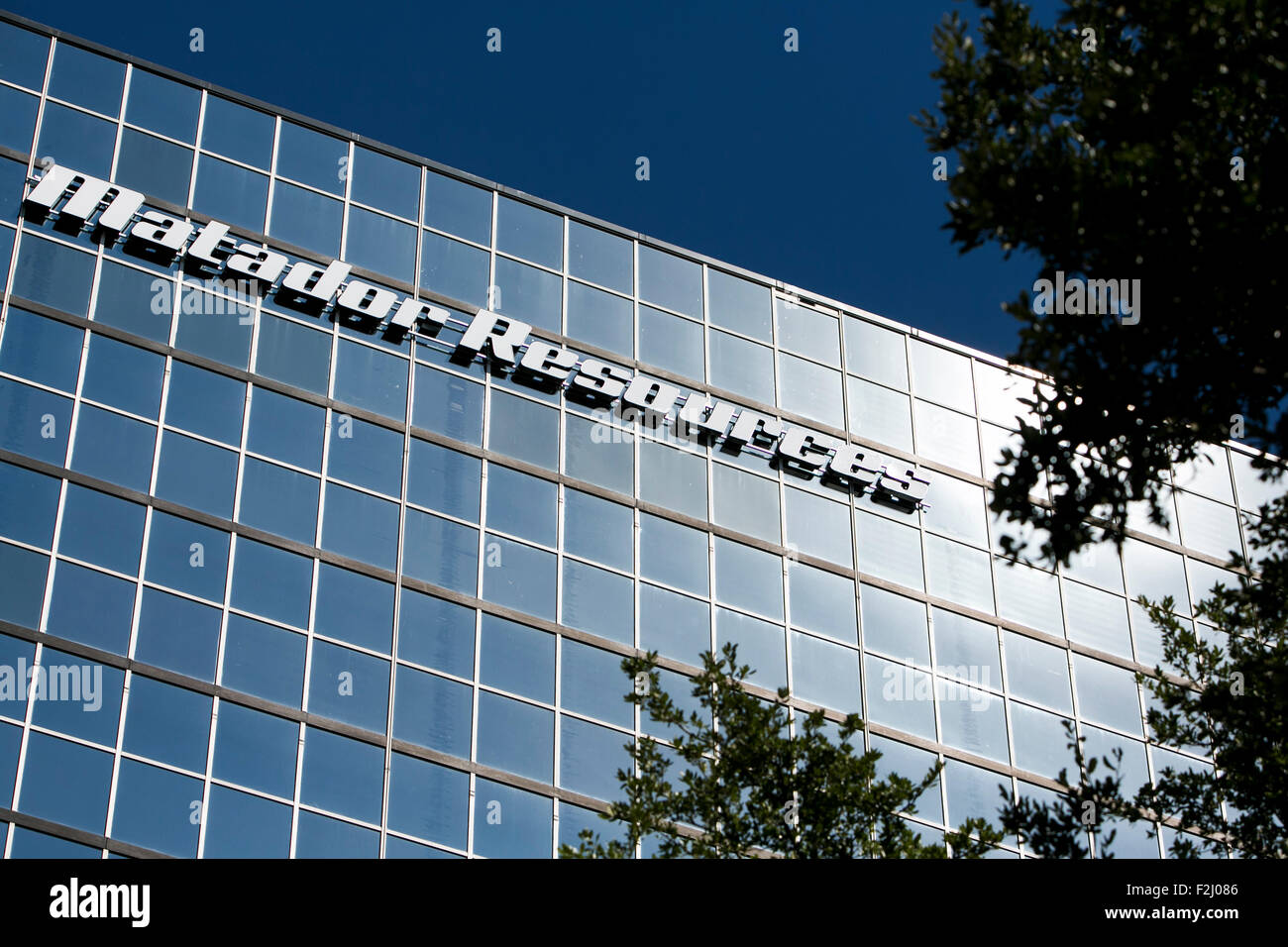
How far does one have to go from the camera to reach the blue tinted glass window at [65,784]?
85.6ft

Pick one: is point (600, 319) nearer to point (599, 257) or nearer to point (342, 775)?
point (599, 257)

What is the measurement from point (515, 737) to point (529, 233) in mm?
11868

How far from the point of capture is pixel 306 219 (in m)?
34.8

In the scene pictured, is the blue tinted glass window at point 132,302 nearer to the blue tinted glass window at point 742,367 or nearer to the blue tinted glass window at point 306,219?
the blue tinted glass window at point 306,219

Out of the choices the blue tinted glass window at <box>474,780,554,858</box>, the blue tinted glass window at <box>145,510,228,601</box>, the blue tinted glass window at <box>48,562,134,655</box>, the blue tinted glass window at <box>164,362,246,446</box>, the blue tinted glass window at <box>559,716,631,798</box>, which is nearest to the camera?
the blue tinted glass window at <box>48,562,134,655</box>

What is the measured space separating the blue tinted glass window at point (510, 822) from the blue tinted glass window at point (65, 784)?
6.30 metres

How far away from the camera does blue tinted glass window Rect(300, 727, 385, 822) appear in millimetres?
28562

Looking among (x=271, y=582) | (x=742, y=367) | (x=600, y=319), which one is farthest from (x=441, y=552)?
(x=742, y=367)

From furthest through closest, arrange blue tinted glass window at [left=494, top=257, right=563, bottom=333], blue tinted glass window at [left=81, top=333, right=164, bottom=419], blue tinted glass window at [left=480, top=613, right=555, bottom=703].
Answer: blue tinted glass window at [left=494, top=257, right=563, bottom=333] < blue tinted glass window at [left=480, top=613, right=555, bottom=703] < blue tinted glass window at [left=81, top=333, right=164, bottom=419]

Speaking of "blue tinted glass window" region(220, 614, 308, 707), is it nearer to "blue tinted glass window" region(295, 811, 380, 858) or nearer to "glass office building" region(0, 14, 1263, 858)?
"glass office building" region(0, 14, 1263, 858)

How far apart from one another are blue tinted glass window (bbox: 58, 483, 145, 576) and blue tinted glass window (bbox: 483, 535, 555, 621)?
20.9ft

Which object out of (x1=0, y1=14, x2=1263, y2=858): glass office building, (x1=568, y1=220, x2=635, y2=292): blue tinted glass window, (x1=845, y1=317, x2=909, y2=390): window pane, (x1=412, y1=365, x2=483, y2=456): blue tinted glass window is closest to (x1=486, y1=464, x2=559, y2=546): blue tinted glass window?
(x1=0, y1=14, x2=1263, y2=858): glass office building
